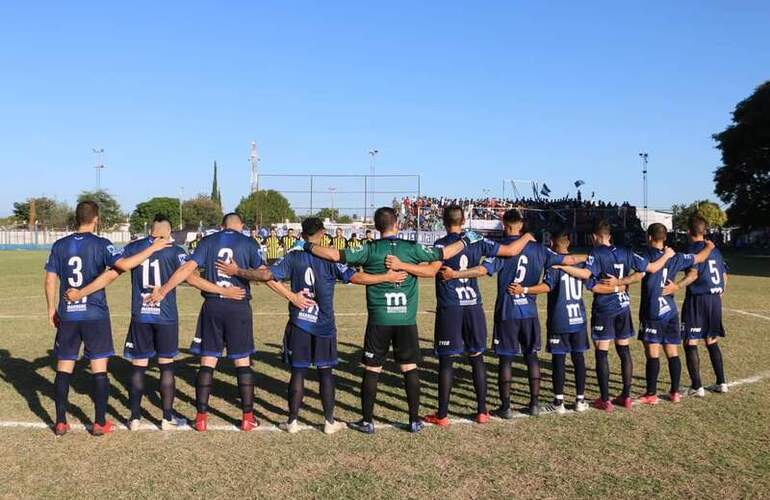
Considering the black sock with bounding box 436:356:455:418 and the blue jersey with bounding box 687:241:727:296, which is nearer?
the black sock with bounding box 436:356:455:418

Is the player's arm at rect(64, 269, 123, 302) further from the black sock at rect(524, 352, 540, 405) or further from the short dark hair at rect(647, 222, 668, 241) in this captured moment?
the short dark hair at rect(647, 222, 668, 241)

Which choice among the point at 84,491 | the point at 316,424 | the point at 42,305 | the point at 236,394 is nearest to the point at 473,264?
the point at 316,424

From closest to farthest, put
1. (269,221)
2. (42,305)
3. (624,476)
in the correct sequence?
(624,476) < (42,305) < (269,221)

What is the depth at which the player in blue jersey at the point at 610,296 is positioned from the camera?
706 cm

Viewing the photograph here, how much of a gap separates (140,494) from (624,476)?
A: 12.6ft

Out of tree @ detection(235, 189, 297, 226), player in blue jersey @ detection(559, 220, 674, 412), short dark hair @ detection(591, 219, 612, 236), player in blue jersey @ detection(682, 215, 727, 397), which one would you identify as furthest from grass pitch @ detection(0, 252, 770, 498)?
tree @ detection(235, 189, 297, 226)

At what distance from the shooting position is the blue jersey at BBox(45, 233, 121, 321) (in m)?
6.13

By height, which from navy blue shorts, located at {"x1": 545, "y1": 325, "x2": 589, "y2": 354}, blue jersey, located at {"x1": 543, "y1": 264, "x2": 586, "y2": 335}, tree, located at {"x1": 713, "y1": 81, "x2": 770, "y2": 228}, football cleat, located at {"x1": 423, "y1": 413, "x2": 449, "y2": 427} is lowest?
football cleat, located at {"x1": 423, "y1": 413, "x2": 449, "y2": 427}

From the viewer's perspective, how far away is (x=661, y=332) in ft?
24.4

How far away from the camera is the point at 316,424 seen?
6.55 m

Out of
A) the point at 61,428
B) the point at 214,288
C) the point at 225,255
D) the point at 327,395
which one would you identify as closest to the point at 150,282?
the point at 214,288

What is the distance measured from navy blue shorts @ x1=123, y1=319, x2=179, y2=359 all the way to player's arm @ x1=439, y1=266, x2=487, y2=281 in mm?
2890

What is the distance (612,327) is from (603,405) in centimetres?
93

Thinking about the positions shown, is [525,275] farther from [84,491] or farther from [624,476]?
[84,491]
